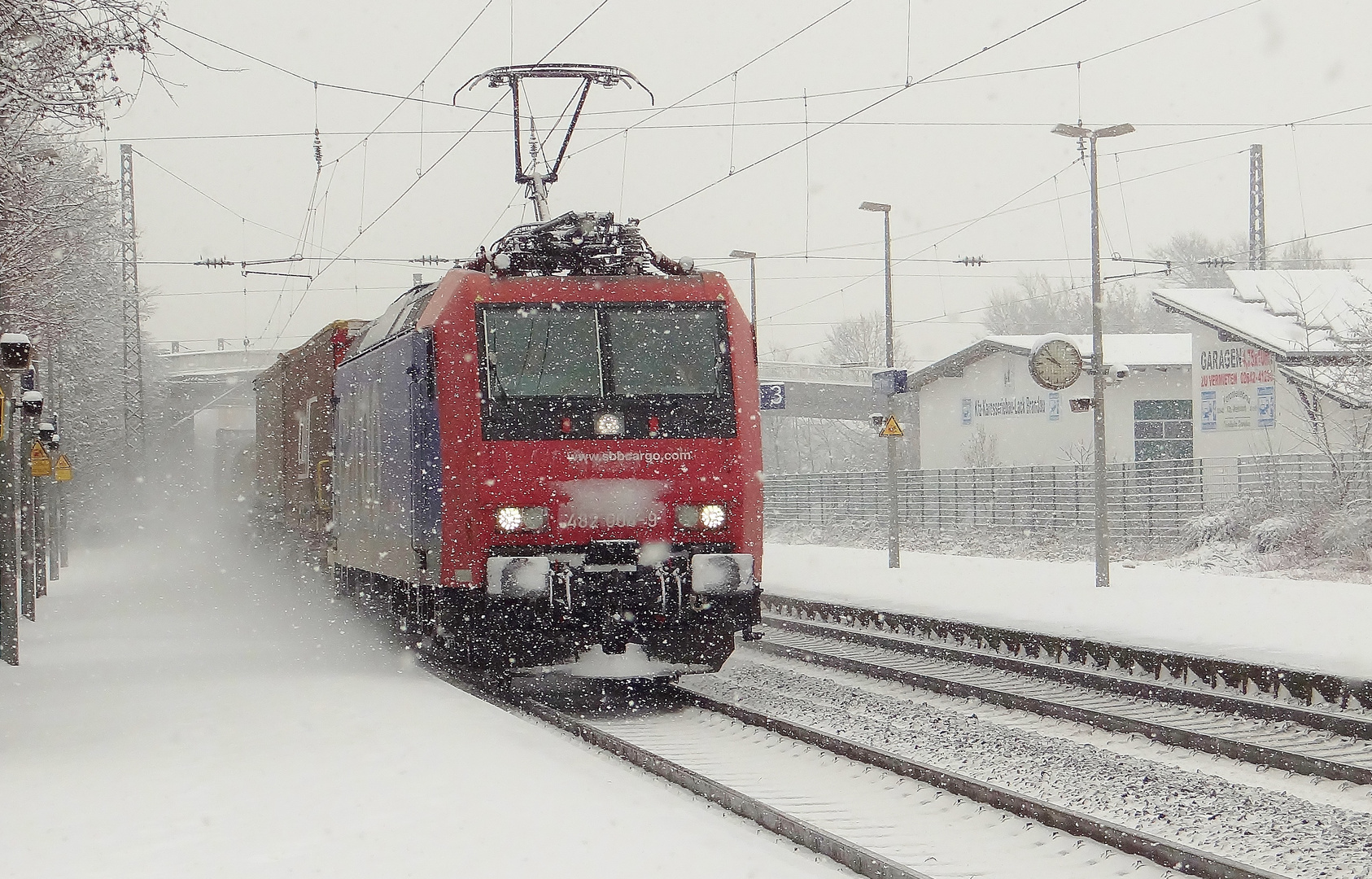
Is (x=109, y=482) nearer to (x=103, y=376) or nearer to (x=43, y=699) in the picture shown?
(x=103, y=376)

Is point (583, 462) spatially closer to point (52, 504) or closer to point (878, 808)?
point (878, 808)

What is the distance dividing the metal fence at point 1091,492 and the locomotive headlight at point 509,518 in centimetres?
1641

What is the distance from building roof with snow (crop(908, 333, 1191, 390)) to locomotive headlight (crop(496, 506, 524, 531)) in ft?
103

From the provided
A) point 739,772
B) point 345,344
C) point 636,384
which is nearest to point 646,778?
point 739,772

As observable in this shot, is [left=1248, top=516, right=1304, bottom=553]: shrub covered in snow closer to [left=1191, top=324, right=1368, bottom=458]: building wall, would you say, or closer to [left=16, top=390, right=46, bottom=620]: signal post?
[left=1191, top=324, right=1368, bottom=458]: building wall

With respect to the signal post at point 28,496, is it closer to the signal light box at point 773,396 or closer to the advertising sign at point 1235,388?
the signal light box at point 773,396

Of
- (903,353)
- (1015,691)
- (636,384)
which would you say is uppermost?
(903,353)

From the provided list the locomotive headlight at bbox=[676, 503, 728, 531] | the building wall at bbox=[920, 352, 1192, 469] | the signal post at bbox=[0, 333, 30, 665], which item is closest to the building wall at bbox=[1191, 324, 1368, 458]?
the building wall at bbox=[920, 352, 1192, 469]

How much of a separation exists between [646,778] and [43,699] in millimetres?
5926

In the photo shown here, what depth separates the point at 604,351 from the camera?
11945mm

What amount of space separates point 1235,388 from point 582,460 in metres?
26.1

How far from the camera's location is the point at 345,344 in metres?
18.6

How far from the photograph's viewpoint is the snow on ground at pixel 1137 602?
13602mm

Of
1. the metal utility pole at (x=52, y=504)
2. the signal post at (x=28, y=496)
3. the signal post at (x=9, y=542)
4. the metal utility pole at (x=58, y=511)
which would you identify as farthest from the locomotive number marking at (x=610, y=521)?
the metal utility pole at (x=58, y=511)
